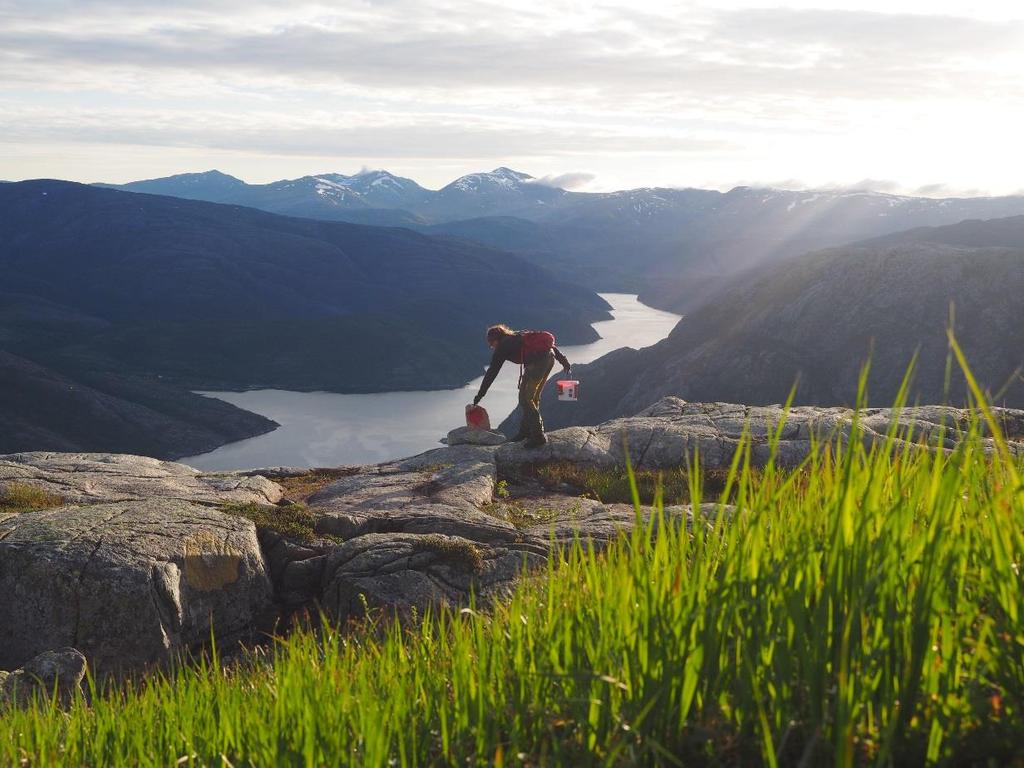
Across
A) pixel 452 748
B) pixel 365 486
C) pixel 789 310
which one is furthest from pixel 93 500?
pixel 789 310

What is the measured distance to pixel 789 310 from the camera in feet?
483

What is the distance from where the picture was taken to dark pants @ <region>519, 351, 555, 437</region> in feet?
61.2

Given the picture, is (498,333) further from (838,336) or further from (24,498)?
(838,336)

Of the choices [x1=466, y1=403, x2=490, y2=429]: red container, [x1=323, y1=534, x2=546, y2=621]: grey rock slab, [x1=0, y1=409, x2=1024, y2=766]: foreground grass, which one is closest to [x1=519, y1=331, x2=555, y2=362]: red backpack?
[x1=466, y1=403, x2=490, y2=429]: red container

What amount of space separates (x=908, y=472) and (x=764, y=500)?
1111mm

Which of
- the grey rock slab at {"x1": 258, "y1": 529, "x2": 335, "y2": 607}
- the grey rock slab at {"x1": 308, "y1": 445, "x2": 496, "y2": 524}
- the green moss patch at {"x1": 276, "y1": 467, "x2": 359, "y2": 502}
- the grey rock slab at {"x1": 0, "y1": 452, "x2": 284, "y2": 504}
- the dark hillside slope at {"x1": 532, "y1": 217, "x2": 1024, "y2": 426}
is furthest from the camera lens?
the dark hillside slope at {"x1": 532, "y1": 217, "x2": 1024, "y2": 426}

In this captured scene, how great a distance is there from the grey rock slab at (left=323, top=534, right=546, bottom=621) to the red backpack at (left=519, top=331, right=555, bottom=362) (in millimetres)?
6447

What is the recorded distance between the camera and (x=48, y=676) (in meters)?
8.55

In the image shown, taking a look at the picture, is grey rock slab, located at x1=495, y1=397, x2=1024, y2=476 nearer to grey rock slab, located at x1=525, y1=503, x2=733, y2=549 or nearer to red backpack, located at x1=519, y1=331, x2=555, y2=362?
red backpack, located at x1=519, y1=331, x2=555, y2=362

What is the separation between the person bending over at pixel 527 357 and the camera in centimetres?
A: 1798

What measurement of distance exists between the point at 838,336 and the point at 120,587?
139m

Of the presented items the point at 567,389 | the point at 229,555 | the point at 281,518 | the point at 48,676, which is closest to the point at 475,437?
the point at 567,389

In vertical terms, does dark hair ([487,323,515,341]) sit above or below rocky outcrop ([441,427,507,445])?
above

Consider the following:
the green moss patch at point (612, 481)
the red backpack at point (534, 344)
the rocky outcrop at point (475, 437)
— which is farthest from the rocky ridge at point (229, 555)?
the rocky outcrop at point (475, 437)
